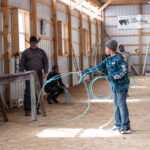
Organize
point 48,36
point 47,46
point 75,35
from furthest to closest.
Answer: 1. point 75,35
2. point 48,36
3. point 47,46

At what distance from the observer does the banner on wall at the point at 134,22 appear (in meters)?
21.8

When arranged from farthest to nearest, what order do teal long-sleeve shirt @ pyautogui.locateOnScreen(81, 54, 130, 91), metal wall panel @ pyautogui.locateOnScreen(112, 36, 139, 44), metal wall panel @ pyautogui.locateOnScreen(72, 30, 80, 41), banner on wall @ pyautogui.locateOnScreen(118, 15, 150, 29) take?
metal wall panel @ pyautogui.locateOnScreen(112, 36, 139, 44), banner on wall @ pyautogui.locateOnScreen(118, 15, 150, 29), metal wall panel @ pyautogui.locateOnScreen(72, 30, 80, 41), teal long-sleeve shirt @ pyautogui.locateOnScreen(81, 54, 130, 91)

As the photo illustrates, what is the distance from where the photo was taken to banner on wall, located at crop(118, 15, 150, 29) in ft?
71.6

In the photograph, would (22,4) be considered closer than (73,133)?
No

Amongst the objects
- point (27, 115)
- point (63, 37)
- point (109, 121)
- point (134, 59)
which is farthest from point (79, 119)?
point (134, 59)

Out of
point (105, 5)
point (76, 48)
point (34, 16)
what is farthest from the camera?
point (105, 5)

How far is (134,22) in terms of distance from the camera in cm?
2184

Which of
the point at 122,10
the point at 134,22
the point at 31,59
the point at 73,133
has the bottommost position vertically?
A: the point at 73,133

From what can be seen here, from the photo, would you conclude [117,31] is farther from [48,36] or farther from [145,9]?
[48,36]

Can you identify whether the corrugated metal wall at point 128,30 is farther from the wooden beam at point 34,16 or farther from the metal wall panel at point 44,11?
the wooden beam at point 34,16

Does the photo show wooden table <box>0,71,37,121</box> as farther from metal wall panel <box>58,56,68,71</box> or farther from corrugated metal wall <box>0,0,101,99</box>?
metal wall panel <box>58,56,68,71</box>

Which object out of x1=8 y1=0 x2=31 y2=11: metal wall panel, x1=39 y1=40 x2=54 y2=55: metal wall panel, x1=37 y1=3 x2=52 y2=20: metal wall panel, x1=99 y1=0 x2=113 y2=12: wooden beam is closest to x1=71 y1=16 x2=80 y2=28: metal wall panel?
x1=37 y1=3 x2=52 y2=20: metal wall panel

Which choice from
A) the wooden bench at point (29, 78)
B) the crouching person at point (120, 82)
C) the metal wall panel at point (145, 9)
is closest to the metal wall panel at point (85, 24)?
the metal wall panel at point (145, 9)

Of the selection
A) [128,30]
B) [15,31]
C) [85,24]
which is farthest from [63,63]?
[128,30]
